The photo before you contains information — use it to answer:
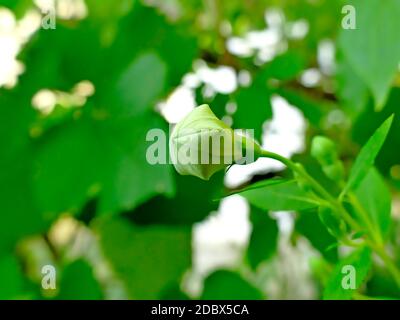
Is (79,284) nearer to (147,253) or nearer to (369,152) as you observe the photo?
(147,253)

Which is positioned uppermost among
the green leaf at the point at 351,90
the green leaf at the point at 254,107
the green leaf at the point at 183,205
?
the green leaf at the point at 351,90

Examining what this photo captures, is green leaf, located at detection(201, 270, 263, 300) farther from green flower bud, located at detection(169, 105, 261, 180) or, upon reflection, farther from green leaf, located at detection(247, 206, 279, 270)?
green flower bud, located at detection(169, 105, 261, 180)

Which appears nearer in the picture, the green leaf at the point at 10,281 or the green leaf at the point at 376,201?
the green leaf at the point at 376,201

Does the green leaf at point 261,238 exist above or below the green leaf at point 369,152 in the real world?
above

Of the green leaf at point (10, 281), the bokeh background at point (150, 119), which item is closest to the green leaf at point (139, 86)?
the bokeh background at point (150, 119)

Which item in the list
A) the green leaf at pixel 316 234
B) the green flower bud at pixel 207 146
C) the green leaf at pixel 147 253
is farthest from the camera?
the green leaf at pixel 147 253

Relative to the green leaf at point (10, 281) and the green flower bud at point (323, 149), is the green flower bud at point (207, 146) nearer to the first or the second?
the green flower bud at point (323, 149)
